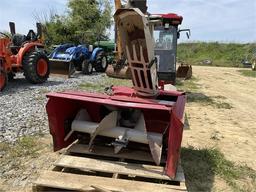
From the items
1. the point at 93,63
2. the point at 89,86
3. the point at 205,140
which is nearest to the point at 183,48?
the point at 93,63

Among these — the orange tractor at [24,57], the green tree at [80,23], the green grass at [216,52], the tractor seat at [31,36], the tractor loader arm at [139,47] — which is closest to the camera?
the tractor loader arm at [139,47]

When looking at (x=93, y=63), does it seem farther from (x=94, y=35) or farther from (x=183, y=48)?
(x=183, y=48)

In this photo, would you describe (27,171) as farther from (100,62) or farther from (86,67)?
(100,62)

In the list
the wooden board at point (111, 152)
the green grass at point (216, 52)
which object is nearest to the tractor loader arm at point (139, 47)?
the wooden board at point (111, 152)

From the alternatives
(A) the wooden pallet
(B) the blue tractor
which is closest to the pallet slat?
(A) the wooden pallet

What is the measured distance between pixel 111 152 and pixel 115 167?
0.41 metres

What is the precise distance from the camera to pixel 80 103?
4648 mm

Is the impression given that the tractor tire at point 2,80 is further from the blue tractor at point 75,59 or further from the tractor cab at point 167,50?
the tractor cab at point 167,50

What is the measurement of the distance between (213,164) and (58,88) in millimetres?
6113

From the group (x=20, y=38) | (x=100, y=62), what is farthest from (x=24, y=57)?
(x=100, y=62)

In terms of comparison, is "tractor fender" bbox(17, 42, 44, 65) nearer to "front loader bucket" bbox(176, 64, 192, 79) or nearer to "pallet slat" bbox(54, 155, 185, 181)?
"front loader bucket" bbox(176, 64, 192, 79)

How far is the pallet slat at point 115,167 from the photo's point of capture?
3.80 m

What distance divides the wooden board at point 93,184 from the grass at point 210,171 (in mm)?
600

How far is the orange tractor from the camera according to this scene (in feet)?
30.7
